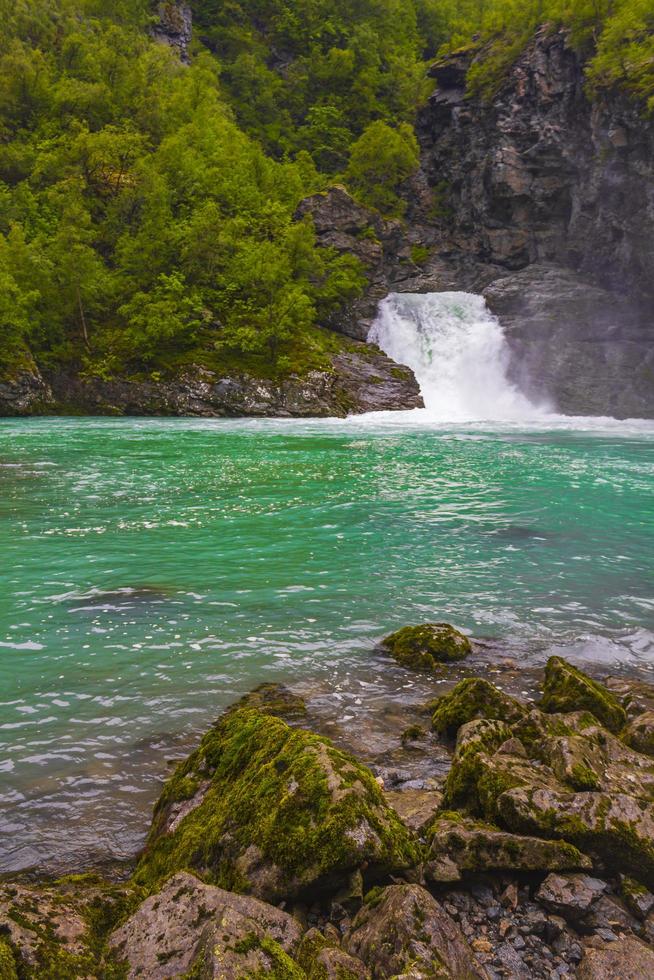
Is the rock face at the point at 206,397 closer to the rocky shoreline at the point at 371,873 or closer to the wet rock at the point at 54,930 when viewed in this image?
the rocky shoreline at the point at 371,873

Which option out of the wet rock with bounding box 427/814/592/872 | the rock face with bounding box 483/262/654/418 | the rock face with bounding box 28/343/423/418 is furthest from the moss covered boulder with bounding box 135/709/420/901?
the rock face with bounding box 483/262/654/418

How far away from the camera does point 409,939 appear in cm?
321

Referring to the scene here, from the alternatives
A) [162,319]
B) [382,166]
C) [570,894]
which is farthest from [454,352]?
[570,894]

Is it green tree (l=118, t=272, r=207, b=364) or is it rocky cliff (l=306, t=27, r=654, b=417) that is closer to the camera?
green tree (l=118, t=272, r=207, b=364)

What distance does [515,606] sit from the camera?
958cm

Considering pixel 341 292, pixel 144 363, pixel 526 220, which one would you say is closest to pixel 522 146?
pixel 526 220

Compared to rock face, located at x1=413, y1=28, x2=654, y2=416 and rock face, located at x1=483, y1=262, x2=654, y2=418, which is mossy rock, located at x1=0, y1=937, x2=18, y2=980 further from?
rock face, located at x1=413, y1=28, x2=654, y2=416

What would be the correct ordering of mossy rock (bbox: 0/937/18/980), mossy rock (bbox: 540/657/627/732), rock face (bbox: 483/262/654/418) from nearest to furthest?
1. mossy rock (bbox: 0/937/18/980)
2. mossy rock (bbox: 540/657/627/732)
3. rock face (bbox: 483/262/654/418)

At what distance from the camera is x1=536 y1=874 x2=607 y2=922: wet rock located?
3594 mm

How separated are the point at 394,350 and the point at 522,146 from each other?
23.9 metres

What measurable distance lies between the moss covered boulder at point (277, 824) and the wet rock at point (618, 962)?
40.6 inches

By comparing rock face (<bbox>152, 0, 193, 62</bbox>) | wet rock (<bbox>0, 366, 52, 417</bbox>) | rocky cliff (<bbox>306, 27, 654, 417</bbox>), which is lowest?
wet rock (<bbox>0, 366, 52, 417</bbox>)

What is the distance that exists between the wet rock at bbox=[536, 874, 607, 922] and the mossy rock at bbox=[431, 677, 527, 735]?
188cm

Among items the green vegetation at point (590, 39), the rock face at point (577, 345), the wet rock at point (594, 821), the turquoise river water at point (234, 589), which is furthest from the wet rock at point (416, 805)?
the green vegetation at point (590, 39)
